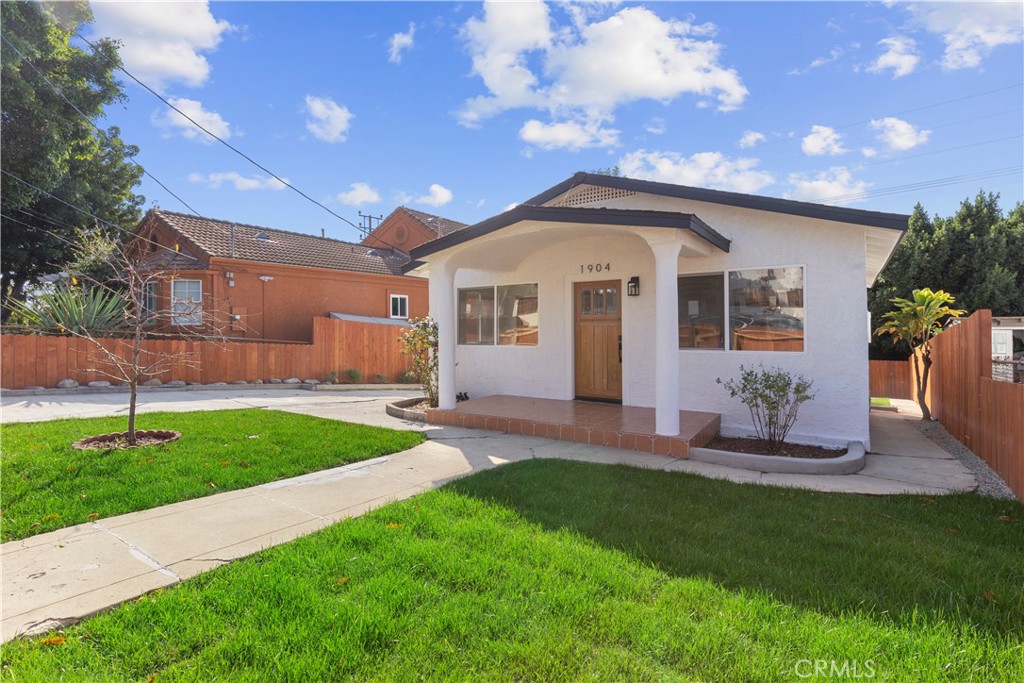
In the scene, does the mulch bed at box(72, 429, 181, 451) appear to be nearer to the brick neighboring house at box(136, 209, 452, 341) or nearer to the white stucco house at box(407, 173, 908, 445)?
the white stucco house at box(407, 173, 908, 445)

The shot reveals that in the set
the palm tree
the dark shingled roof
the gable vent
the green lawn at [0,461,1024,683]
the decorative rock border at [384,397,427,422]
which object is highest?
the dark shingled roof

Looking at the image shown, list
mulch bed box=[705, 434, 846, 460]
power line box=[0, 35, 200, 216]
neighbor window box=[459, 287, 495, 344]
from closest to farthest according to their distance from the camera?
mulch bed box=[705, 434, 846, 460], neighbor window box=[459, 287, 495, 344], power line box=[0, 35, 200, 216]

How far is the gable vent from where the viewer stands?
8.97 m

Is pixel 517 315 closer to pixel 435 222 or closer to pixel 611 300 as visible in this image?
pixel 611 300

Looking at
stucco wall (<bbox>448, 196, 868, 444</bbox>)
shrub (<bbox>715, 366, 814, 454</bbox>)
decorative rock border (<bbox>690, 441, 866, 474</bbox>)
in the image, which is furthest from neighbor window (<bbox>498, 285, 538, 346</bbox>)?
decorative rock border (<bbox>690, 441, 866, 474</bbox>)

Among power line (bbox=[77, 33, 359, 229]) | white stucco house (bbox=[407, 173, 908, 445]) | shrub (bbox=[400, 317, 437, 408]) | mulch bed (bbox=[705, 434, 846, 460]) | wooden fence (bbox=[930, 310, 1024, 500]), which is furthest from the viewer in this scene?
power line (bbox=[77, 33, 359, 229])

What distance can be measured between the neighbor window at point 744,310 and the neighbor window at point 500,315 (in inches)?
121

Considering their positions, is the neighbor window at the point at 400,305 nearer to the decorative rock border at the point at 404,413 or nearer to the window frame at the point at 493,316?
the window frame at the point at 493,316

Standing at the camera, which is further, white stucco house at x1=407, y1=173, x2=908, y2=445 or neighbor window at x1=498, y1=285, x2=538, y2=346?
neighbor window at x1=498, y1=285, x2=538, y2=346

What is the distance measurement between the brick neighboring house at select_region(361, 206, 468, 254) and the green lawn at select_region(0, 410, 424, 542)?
59.2 feet

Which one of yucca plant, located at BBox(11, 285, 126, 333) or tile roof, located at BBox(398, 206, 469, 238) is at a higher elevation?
tile roof, located at BBox(398, 206, 469, 238)

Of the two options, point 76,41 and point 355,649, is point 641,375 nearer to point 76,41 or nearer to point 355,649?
point 355,649

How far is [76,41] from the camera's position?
16516 millimetres

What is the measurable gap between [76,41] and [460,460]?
20.1 m
